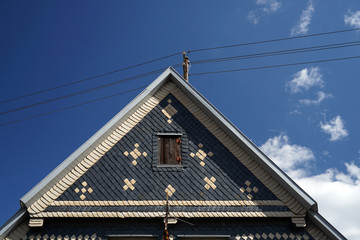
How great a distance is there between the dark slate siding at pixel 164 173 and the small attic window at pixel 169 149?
22cm

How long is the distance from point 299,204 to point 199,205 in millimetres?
3085

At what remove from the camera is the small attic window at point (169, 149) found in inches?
460

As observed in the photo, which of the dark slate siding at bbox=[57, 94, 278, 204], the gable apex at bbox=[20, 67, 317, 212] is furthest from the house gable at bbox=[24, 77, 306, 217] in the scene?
the gable apex at bbox=[20, 67, 317, 212]

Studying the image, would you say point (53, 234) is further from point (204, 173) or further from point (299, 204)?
point (299, 204)

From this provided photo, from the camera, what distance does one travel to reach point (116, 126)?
12102 millimetres

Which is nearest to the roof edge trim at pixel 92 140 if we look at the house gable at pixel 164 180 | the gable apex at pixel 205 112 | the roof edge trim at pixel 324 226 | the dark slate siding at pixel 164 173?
the gable apex at pixel 205 112

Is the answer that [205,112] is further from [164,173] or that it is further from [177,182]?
[177,182]

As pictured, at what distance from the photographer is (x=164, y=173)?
11.3 metres

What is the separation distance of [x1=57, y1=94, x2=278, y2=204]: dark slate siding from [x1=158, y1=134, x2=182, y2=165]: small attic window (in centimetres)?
22

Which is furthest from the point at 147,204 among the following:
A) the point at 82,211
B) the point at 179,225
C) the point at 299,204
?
A: the point at 299,204

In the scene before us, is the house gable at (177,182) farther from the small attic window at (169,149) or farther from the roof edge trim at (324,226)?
the small attic window at (169,149)

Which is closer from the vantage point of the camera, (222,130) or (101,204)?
(101,204)

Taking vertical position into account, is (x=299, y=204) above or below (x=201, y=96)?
below

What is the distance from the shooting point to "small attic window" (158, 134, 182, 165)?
460 inches
